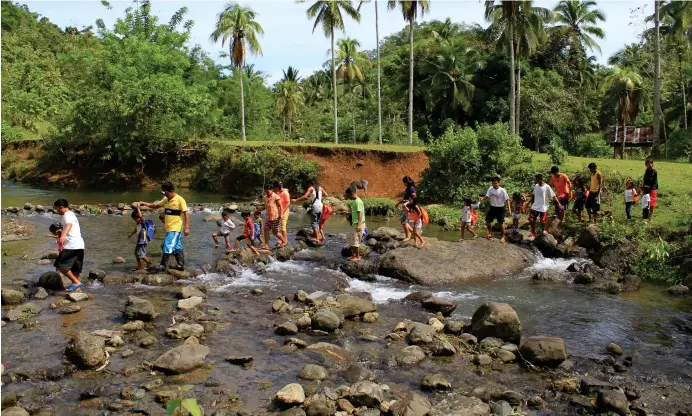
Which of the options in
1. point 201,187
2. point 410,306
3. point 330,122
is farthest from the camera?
point 330,122

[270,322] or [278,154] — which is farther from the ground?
[278,154]

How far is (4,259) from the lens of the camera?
47.4 feet

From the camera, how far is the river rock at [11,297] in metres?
10.4

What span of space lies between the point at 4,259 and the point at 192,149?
855 inches

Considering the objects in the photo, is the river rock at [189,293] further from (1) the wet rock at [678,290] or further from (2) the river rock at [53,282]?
(1) the wet rock at [678,290]

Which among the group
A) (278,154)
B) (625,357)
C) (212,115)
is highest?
(212,115)

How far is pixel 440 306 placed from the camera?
36.5 ft

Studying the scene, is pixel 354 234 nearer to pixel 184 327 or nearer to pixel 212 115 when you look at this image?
pixel 184 327

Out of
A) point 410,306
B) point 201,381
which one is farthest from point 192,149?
point 201,381

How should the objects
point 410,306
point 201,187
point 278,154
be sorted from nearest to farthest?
point 410,306 < point 278,154 < point 201,187

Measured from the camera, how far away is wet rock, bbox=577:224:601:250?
16330 millimetres

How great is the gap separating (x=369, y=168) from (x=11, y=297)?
22928 mm

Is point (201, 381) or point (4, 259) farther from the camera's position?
point (4, 259)

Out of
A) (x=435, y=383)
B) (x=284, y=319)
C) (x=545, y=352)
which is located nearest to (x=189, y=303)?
(x=284, y=319)
